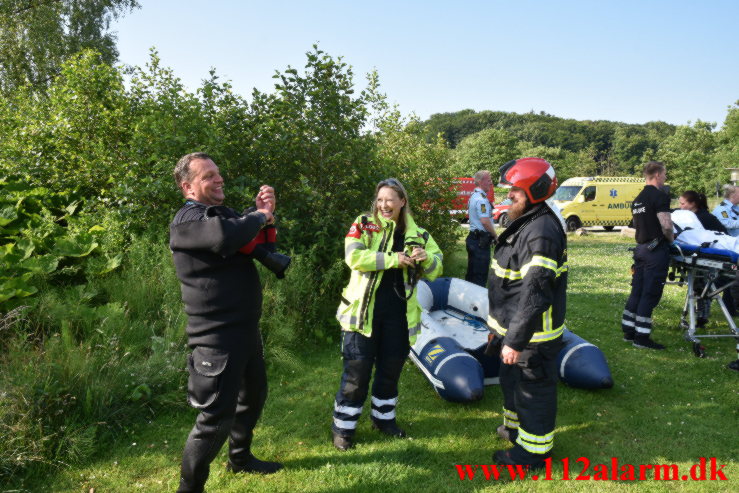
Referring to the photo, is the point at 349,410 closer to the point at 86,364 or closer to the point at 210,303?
the point at 210,303

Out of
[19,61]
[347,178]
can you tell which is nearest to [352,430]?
[347,178]

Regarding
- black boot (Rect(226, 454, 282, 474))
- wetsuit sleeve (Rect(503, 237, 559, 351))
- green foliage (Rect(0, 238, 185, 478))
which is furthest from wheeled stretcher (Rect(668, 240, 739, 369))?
green foliage (Rect(0, 238, 185, 478))

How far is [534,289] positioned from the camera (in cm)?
300

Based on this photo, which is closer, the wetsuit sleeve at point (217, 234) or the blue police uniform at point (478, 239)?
the wetsuit sleeve at point (217, 234)

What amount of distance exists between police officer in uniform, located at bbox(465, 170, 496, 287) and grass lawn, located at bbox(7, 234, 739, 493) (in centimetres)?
270

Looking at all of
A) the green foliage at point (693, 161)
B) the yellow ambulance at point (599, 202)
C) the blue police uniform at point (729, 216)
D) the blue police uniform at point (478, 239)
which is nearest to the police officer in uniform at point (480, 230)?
the blue police uniform at point (478, 239)

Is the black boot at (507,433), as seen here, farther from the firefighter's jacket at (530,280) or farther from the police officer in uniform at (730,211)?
the police officer in uniform at (730,211)

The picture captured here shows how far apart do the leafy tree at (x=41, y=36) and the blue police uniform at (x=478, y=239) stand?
50.8 feet

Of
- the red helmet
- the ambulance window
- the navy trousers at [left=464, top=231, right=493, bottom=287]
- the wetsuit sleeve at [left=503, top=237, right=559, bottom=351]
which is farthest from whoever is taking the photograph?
the ambulance window

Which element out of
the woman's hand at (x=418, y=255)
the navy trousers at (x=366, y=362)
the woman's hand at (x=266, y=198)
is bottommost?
the navy trousers at (x=366, y=362)

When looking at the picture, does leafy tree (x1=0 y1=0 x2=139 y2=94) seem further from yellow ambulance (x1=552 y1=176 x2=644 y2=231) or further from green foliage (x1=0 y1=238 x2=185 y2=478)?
yellow ambulance (x1=552 y1=176 x2=644 y2=231)

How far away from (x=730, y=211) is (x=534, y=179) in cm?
652

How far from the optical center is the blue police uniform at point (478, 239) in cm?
773

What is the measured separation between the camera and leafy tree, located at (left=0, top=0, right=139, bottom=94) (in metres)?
16.4
